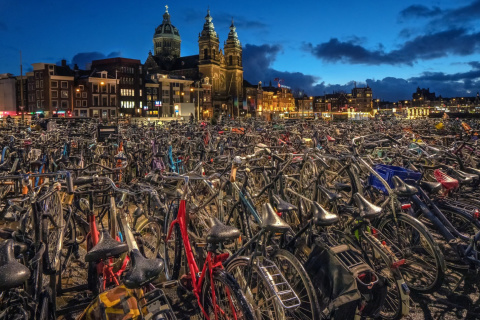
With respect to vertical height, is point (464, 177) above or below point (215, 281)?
Result: above

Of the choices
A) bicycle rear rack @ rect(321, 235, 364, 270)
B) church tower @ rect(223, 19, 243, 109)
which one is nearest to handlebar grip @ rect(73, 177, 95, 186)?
bicycle rear rack @ rect(321, 235, 364, 270)

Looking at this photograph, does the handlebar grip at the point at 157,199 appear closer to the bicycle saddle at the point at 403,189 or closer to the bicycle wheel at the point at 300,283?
the bicycle wheel at the point at 300,283

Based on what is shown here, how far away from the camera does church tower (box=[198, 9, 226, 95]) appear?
93.2 meters

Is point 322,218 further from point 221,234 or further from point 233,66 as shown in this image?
point 233,66

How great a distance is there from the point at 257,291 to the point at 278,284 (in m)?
0.30

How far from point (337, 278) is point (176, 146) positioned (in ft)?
30.2

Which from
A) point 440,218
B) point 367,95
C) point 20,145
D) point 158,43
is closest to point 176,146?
point 20,145

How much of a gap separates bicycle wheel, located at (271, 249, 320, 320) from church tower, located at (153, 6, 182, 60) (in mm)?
105208

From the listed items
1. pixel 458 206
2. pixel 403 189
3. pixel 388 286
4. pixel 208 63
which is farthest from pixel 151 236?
pixel 208 63

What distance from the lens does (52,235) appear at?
4.07m

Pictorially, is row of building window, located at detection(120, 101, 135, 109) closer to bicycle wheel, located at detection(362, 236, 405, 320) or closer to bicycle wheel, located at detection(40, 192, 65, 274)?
bicycle wheel, located at detection(40, 192, 65, 274)

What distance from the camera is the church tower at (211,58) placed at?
93250 millimetres

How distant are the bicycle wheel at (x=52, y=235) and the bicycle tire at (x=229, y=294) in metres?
1.51

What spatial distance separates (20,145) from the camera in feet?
31.8
